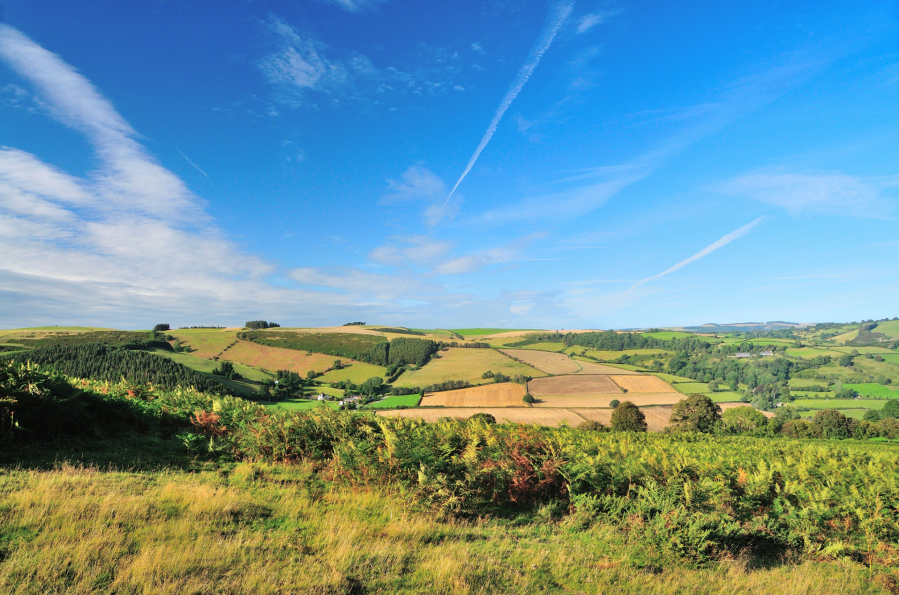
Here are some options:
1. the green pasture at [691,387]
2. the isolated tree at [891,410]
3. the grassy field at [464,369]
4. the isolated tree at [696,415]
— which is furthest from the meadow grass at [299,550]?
the green pasture at [691,387]

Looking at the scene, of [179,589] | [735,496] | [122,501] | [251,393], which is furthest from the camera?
[251,393]

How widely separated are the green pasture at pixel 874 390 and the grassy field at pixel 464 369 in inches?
2482

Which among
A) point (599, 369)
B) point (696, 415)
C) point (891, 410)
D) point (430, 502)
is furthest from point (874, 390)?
point (430, 502)

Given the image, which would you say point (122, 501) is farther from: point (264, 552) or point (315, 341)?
point (315, 341)

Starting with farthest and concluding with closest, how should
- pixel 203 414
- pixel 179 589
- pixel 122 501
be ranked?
pixel 203 414 < pixel 122 501 < pixel 179 589

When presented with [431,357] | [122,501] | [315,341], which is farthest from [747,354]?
[122,501]

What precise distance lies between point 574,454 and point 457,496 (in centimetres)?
275

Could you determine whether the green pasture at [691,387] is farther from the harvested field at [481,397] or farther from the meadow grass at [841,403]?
the harvested field at [481,397]

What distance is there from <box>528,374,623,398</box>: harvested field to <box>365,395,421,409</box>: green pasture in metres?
21.9

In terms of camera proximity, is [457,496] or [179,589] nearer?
[179,589]

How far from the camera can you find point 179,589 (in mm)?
3846

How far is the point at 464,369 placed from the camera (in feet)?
302

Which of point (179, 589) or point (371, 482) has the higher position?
point (179, 589)

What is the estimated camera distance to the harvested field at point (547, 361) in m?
91.6
